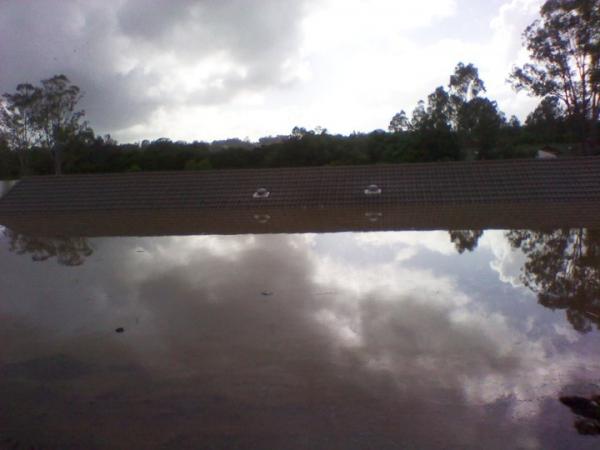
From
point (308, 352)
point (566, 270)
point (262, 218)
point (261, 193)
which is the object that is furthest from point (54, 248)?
point (566, 270)

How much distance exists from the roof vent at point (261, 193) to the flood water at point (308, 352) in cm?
850

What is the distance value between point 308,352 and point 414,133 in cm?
2607

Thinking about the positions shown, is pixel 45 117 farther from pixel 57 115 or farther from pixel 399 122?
pixel 399 122

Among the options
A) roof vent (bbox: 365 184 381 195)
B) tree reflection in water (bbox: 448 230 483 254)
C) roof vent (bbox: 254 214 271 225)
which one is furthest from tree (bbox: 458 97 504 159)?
tree reflection in water (bbox: 448 230 483 254)

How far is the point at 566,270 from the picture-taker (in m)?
7.02

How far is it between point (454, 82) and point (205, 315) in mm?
28082

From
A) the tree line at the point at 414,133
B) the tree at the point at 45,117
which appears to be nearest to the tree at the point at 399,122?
the tree line at the point at 414,133

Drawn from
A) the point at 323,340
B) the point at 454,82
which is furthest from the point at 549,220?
the point at 454,82

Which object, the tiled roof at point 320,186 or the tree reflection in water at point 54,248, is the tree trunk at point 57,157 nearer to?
the tiled roof at point 320,186

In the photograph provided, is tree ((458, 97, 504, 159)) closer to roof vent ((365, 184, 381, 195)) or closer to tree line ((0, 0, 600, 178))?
→ tree line ((0, 0, 600, 178))

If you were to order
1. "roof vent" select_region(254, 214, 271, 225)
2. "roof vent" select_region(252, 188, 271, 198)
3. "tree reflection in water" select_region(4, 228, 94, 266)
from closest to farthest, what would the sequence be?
"tree reflection in water" select_region(4, 228, 94, 266), "roof vent" select_region(254, 214, 271, 225), "roof vent" select_region(252, 188, 271, 198)

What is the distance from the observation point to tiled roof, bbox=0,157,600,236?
40.7 feet

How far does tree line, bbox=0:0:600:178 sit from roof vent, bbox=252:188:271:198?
11050 mm

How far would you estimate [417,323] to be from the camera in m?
5.11
